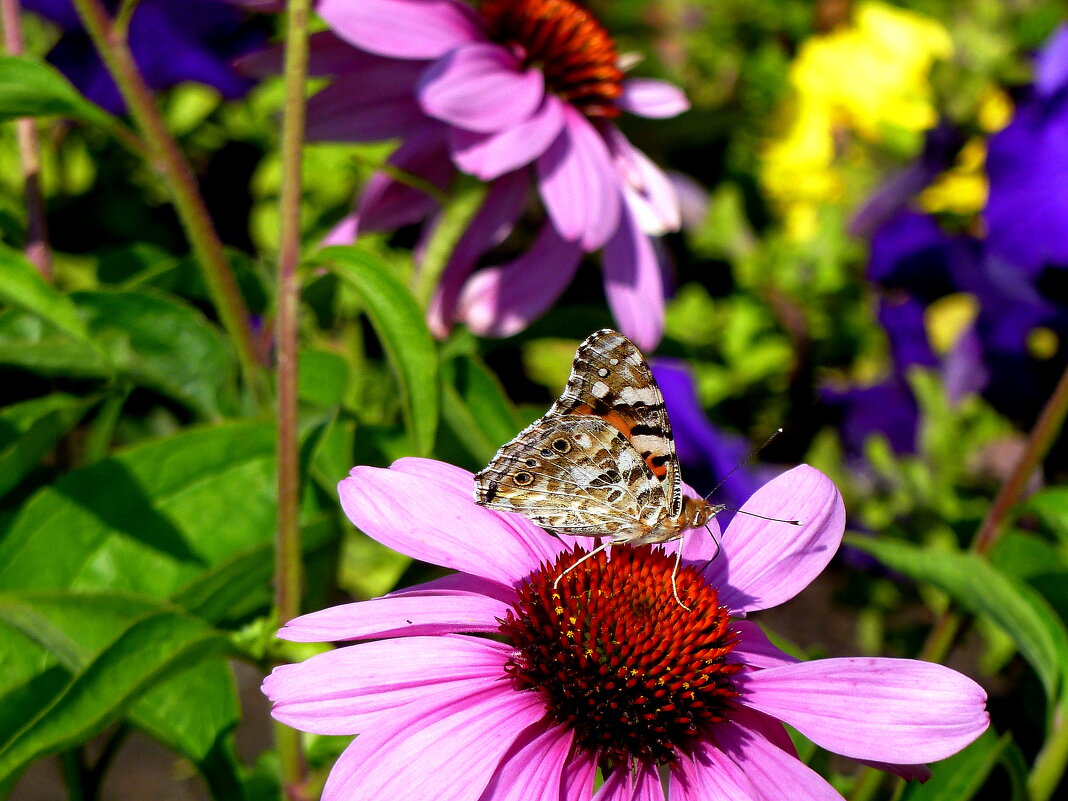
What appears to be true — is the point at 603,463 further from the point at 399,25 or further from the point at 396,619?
the point at 399,25

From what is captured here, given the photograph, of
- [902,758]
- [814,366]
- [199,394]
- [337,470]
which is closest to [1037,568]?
[902,758]

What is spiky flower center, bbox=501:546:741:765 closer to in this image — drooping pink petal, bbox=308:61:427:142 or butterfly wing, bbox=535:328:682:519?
butterfly wing, bbox=535:328:682:519

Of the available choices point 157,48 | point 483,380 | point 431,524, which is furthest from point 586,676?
point 157,48

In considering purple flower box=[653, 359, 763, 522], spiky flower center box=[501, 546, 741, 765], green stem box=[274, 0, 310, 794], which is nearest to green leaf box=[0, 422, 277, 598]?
green stem box=[274, 0, 310, 794]

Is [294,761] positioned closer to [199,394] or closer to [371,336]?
[199,394]

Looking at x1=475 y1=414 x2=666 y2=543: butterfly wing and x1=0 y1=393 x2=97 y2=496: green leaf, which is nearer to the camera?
x1=475 y1=414 x2=666 y2=543: butterfly wing

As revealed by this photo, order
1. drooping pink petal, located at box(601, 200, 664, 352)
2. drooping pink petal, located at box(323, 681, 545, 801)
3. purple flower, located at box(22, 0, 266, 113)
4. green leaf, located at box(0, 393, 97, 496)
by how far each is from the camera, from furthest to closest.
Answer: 1. purple flower, located at box(22, 0, 266, 113)
2. drooping pink petal, located at box(601, 200, 664, 352)
3. green leaf, located at box(0, 393, 97, 496)
4. drooping pink petal, located at box(323, 681, 545, 801)

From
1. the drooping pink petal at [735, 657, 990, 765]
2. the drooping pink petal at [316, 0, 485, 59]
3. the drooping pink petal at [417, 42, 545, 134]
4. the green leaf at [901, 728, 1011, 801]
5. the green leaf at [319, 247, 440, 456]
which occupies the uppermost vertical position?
the drooping pink petal at [316, 0, 485, 59]
